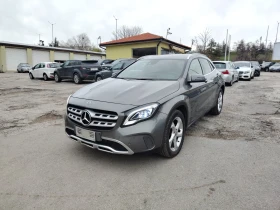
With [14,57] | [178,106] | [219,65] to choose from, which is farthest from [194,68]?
[14,57]

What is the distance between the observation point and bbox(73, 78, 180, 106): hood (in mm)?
2871

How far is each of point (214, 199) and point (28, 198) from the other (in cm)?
204

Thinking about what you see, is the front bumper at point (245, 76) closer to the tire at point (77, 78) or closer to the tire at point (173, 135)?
the tire at point (77, 78)

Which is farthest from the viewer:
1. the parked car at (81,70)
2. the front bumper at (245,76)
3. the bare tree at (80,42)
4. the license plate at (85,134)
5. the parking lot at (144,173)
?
the bare tree at (80,42)

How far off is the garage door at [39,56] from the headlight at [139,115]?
1340 inches

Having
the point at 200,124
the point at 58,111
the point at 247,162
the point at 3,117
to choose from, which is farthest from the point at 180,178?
the point at 3,117

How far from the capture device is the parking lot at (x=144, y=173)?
2281 mm

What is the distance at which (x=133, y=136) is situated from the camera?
266 cm

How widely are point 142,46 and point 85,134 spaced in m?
21.3

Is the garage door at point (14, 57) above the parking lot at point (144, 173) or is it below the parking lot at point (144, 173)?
above

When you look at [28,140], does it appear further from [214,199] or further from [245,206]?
[245,206]

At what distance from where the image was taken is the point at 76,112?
3.06 metres

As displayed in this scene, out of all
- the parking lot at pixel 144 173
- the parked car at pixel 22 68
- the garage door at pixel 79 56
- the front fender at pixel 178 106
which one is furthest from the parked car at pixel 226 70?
the garage door at pixel 79 56

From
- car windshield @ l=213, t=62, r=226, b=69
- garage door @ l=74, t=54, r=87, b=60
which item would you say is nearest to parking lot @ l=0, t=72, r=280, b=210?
car windshield @ l=213, t=62, r=226, b=69
